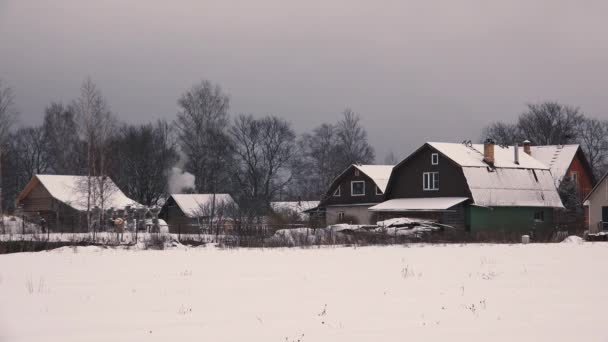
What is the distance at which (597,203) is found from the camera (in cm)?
4731

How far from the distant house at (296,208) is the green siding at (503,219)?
41.5ft

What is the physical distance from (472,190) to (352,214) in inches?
488

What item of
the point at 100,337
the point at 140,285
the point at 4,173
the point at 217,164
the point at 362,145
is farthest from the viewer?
the point at 362,145

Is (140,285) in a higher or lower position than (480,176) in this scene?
lower

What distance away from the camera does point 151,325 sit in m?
11.3

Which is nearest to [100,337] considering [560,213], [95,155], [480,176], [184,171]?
[95,155]

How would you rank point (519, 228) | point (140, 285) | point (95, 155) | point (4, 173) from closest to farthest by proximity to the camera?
1. point (140, 285)
2. point (95, 155)
3. point (519, 228)
4. point (4, 173)

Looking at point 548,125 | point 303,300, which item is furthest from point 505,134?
point 303,300

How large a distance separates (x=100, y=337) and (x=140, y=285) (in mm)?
5875

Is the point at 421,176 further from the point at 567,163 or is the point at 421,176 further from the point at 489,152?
the point at 567,163

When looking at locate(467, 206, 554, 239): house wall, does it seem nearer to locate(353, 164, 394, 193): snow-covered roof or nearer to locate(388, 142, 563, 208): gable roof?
locate(388, 142, 563, 208): gable roof

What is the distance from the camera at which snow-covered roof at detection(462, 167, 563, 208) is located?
49.5 m

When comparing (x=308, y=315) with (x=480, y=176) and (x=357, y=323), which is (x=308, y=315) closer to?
(x=357, y=323)

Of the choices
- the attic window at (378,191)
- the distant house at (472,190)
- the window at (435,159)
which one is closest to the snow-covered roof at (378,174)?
the attic window at (378,191)
